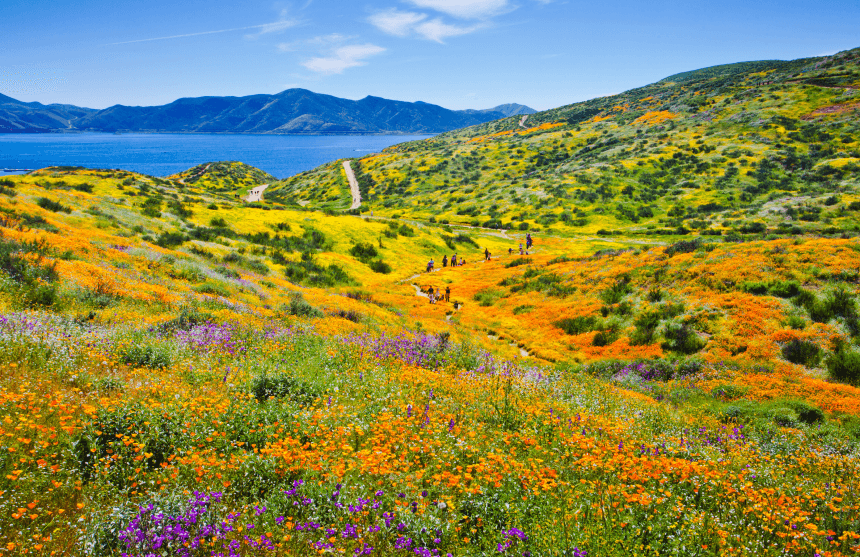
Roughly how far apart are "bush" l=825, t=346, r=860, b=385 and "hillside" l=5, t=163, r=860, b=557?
81mm

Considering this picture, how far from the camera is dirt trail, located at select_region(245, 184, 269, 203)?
4509 inches

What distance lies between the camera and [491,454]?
5.94 m

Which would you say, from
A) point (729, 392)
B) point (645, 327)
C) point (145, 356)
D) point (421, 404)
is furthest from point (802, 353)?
point (145, 356)

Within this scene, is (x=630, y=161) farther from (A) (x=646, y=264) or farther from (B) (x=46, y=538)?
(B) (x=46, y=538)

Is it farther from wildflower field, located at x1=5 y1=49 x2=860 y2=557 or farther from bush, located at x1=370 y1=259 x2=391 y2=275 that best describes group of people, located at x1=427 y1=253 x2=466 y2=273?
wildflower field, located at x1=5 y1=49 x2=860 y2=557

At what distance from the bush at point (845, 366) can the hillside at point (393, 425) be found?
8 cm

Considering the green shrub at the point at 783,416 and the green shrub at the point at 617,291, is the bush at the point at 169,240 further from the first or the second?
the green shrub at the point at 783,416

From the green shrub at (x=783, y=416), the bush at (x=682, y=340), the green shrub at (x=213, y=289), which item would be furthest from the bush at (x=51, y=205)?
Result: the green shrub at (x=783, y=416)

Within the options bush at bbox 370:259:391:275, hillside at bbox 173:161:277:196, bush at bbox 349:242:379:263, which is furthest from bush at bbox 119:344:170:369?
hillside at bbox 173:161:277:196

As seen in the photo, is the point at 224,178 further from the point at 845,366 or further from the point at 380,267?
the point at 845,366

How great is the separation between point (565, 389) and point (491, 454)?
6610 mm

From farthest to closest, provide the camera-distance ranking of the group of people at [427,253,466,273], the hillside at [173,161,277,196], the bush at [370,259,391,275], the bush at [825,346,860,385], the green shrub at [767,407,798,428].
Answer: the hillside at [173,161,277,196], the group of people at [427,253,466,273], the bush at [370,259,391,275], the bush at [825,346,860,385], the green shrub at [767,407,798,428]

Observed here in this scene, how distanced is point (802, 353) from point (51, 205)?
47.2 metres

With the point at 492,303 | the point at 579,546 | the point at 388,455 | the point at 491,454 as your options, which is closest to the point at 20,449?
the point at 388,455
